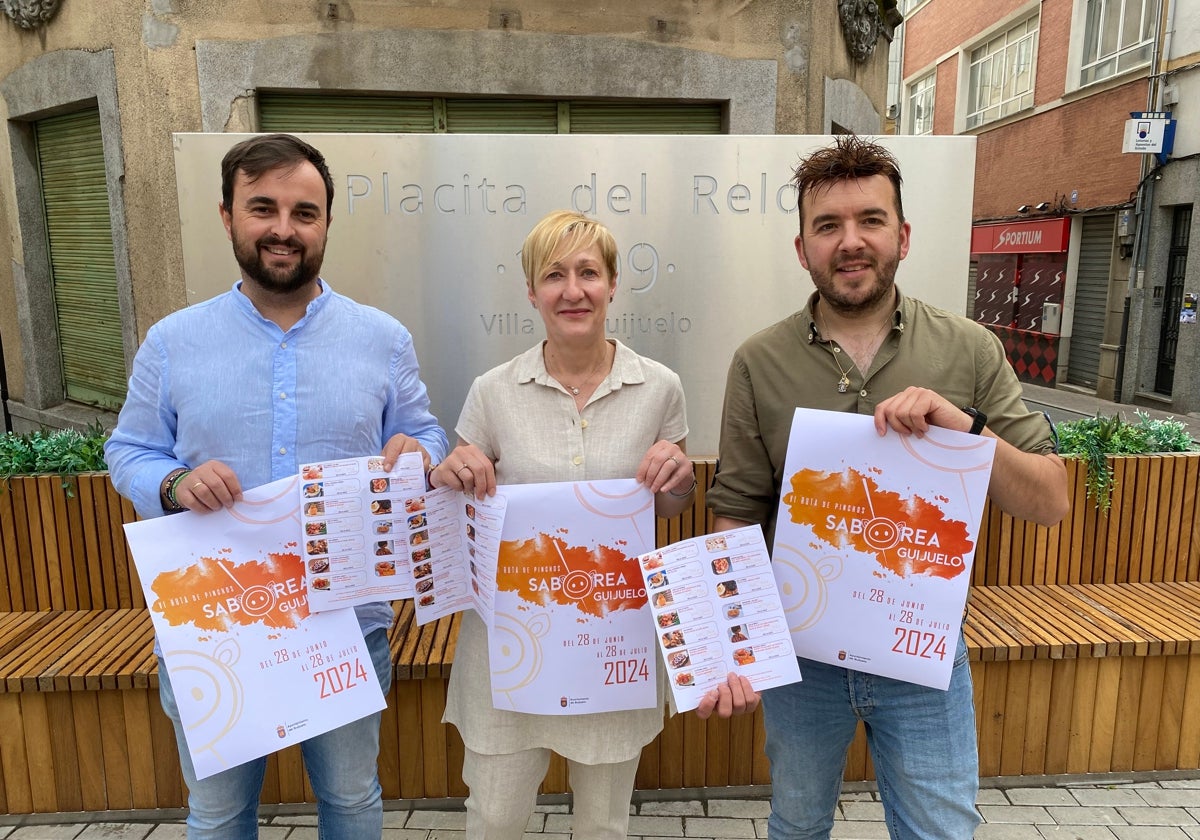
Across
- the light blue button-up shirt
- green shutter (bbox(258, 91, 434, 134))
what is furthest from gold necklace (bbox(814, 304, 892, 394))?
green shutter (bbox(258, 91, 434, 134))

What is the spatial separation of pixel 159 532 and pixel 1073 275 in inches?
677

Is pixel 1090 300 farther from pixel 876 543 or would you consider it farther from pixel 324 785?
pixel 324 785

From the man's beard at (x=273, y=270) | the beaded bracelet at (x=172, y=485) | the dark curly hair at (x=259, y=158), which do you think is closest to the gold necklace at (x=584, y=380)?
the man's beard at (x=273, y=270)

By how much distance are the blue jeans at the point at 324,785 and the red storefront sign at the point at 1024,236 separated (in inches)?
607

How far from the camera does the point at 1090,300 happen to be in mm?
14391

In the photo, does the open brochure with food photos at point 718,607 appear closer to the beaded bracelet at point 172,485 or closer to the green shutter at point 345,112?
the beaded bracelet at point 172,485

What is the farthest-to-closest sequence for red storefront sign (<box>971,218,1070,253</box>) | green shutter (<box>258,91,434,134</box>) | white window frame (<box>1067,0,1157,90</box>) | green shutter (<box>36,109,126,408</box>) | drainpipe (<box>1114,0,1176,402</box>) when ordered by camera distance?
red storefront sign (<box>971,218,1070,253</box>), white window frame (<box>1067,0,1157,90</box>), drainpipe (<box>1114,0,1176,402</box>), green shutter (<box>36,109,126,408</box>), green shutter (<box>258,91,434,134</box>)

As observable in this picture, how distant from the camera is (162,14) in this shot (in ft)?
16.0

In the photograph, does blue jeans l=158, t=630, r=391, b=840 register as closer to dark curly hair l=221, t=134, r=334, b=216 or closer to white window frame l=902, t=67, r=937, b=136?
dark curly hair l=221, t=134, r=334, b=216

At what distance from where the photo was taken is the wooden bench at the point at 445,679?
2.71m

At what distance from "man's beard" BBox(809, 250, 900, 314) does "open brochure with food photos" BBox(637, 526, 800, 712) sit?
1.70ft

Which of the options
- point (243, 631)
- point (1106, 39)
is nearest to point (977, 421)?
point (243, 631)

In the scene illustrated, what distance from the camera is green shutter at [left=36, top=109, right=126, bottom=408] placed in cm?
598

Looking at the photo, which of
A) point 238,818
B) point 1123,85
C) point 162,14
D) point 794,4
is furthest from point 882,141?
point 1123,85
